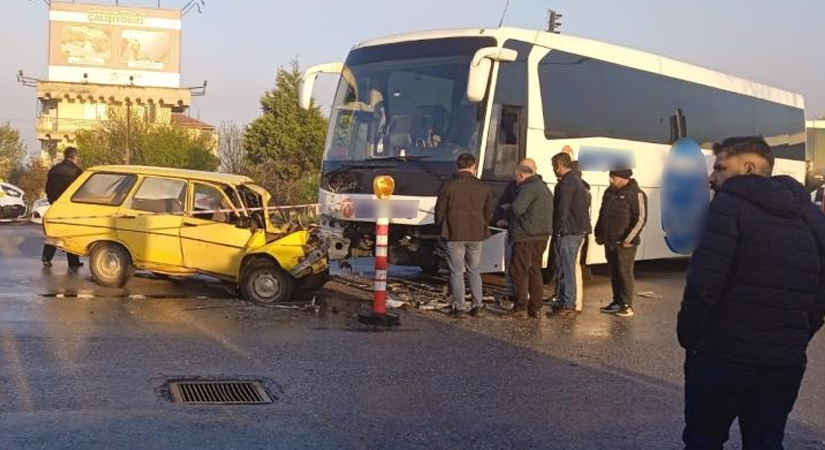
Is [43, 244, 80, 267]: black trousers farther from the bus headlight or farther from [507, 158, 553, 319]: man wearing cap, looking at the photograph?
[507, 158, 553, 319]: man wearing cap

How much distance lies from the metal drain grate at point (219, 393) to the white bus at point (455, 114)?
4.43 metres

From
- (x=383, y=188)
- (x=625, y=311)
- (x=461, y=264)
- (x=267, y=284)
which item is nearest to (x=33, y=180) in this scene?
(x=267, y=284)

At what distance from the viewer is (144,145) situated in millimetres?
44156

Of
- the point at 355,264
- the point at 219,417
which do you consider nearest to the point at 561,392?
the point at 219,417

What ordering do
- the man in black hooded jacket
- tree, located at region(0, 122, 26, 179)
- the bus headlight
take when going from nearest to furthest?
the bus headlight, the man in black hooded jacket, tree, located at region(0, 122, 26, 179)

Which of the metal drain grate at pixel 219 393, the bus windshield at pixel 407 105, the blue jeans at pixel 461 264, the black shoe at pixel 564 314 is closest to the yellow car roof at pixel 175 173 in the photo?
the bus windshield at pixel 407 105

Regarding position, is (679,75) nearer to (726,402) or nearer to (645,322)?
(645,322)

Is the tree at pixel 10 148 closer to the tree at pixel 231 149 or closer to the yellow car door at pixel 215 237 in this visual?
the tree at pixel 231 149

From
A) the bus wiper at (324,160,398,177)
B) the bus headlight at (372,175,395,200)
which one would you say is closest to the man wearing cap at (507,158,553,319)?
the bus headlight at (372,175,395,200)

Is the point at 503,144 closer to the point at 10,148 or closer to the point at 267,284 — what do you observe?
the point at 267,284

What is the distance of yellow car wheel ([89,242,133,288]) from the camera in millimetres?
10891

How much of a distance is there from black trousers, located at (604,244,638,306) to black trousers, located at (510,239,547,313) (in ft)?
3.28

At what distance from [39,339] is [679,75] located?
11438 mm

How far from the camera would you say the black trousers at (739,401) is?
3.58 meters
